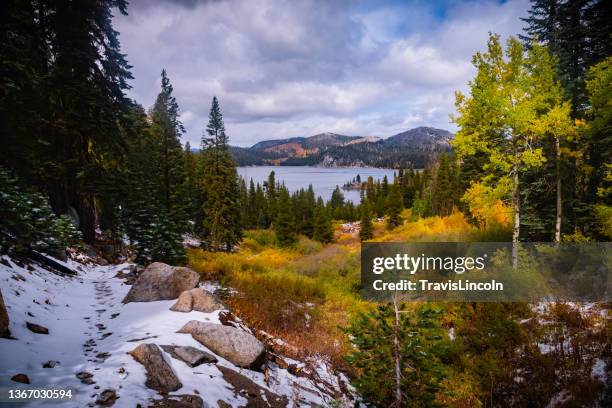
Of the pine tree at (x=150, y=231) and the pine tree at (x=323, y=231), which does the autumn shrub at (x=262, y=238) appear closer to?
the pine tree at (x=323, y=231)

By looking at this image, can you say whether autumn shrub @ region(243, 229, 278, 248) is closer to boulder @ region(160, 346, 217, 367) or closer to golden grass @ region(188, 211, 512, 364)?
golden grass @ region(188, 211, 512, 364)

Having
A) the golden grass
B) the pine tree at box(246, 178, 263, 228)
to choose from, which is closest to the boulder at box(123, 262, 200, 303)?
the golden grass

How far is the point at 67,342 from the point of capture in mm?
5062

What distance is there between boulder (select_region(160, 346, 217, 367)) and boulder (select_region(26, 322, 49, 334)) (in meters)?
1.97

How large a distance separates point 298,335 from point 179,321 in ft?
13.2

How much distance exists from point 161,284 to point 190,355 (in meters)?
3.38

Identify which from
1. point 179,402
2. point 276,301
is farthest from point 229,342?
point 276,301

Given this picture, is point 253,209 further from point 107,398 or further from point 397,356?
point 107,398

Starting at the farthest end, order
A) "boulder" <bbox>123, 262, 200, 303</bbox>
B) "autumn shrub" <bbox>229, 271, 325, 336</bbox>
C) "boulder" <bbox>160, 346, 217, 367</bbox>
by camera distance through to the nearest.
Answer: "autumn shrub" <bbox>229, 271, 325, 336</bbox>, "boulder" <bbox>123, 262, 200, 303</bbox>, "boulder" <bbox>160, 346, 217, 367</bbox>

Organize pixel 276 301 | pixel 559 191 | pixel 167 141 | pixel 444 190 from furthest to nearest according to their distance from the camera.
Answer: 1. pixel 444 190
2. pixel 167 141
3. pixel 559 191
4. pixel 276 301

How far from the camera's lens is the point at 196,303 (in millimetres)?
7016

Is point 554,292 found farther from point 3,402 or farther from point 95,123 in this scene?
point 95,123

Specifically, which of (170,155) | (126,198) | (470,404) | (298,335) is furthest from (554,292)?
(170,155)

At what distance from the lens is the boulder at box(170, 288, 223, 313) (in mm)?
6863
